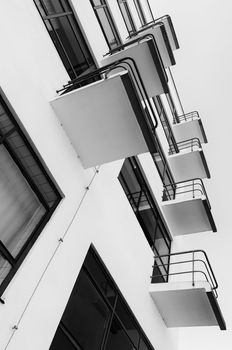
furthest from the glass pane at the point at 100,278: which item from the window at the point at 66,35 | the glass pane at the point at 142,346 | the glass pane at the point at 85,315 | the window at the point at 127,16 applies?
the window at the point at 127,16

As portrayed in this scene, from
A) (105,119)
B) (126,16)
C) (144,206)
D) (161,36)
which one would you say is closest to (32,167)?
(105,119)

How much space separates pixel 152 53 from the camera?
7.53 metres

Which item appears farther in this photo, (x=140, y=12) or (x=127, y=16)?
(x=140, y=12)

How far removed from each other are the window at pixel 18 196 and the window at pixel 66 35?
2.39 meters

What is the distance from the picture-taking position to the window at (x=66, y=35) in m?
6.10

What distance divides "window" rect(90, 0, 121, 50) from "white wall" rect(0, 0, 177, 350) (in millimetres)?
1326

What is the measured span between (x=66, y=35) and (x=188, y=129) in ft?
31.5

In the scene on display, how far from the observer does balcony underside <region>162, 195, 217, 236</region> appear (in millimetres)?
10430

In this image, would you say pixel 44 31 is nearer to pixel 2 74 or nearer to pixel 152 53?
pixel 2 74

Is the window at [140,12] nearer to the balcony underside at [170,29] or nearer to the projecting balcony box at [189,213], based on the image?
the balcony underside at [170,29]

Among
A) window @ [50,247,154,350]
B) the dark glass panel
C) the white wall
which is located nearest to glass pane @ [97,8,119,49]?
the white wall

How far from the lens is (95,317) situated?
5625 millimetres

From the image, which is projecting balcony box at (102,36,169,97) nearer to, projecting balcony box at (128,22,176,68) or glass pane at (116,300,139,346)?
projecting balcony box at (128,22,176,68)

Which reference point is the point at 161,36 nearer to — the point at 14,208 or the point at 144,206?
the point at 144,206
